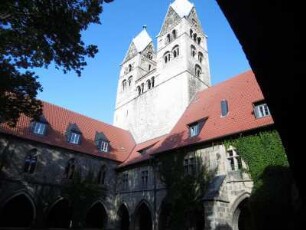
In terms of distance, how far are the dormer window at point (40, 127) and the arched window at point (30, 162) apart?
171 centimetres

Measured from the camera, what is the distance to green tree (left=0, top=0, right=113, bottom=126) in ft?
27.5

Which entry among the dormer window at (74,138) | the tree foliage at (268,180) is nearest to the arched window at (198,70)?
the dormer window at (74,138)

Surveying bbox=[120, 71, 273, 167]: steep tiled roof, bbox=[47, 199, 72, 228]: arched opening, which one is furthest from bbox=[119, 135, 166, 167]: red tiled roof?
bbox=[47, 199, 72, 228]: arched opening

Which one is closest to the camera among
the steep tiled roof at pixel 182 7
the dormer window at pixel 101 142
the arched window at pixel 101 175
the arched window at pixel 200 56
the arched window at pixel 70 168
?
the arched window at pixel 70 168

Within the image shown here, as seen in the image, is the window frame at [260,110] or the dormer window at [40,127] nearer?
the window frame at [260,110]

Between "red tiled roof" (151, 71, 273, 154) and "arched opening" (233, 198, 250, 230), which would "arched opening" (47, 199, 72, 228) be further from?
"arched opening" (233, 198, 250, 230)

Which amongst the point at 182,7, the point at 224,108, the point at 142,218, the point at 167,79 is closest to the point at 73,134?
the point at 142,218

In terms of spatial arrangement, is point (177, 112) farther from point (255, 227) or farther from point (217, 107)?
point (255, 227)

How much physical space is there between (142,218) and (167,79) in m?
14.7

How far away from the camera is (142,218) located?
801 inches

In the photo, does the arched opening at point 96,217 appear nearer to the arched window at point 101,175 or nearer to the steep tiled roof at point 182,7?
the arched window at point 101,175

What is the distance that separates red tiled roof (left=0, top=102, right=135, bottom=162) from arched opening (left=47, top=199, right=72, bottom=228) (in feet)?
14.9

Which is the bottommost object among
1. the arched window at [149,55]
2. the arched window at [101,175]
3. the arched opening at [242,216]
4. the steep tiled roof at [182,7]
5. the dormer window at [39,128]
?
the arched opening at [242,216]

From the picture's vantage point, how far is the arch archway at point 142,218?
19.6 meters
